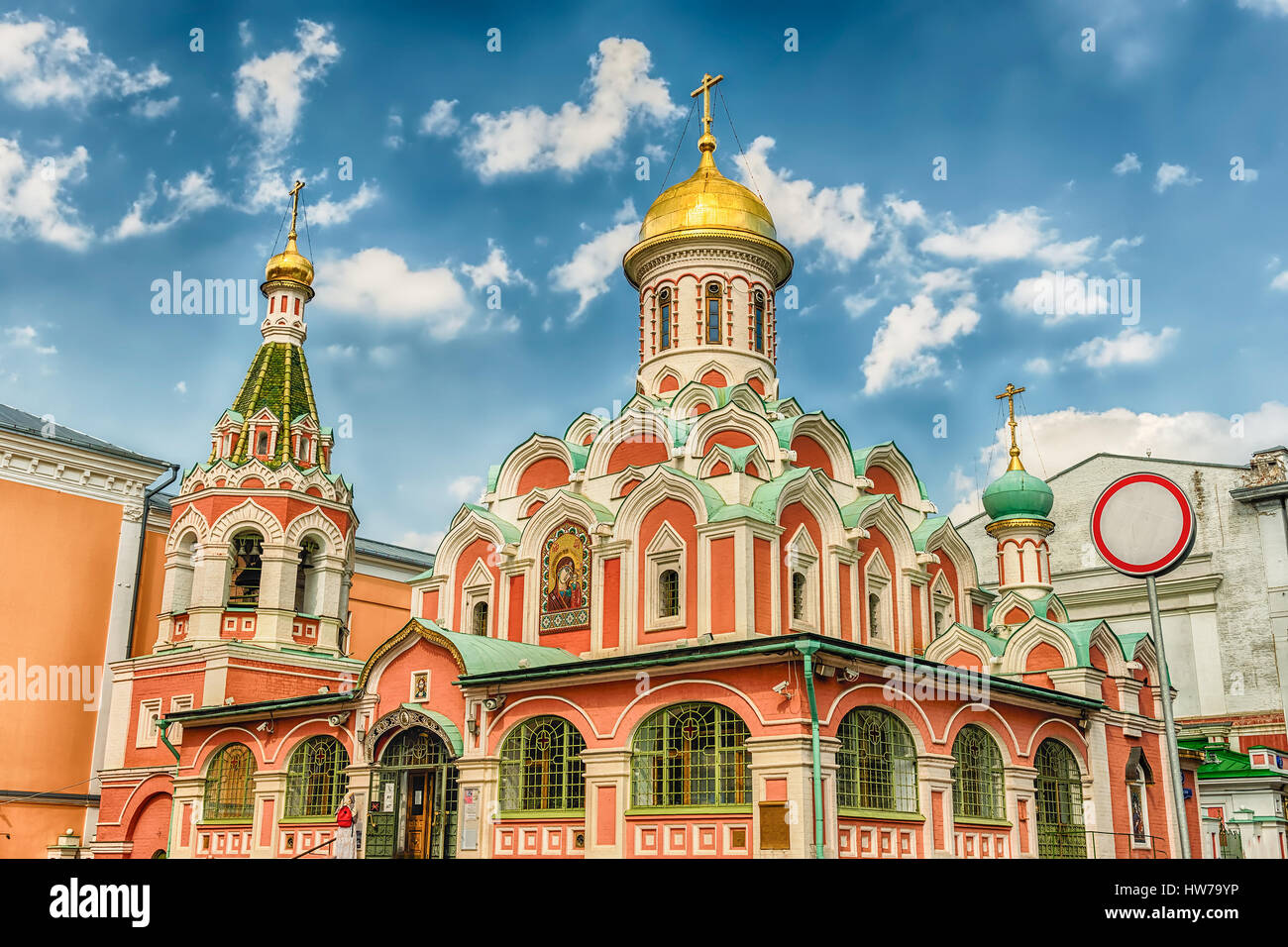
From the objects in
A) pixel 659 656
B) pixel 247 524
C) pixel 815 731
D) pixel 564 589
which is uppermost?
pixel 247 524

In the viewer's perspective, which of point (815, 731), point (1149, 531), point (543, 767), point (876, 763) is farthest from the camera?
point (543, 767)

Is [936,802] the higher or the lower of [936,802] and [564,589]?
the lower

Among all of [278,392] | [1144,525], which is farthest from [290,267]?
[1144,525]

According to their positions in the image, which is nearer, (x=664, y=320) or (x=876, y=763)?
(x=876, y=763)

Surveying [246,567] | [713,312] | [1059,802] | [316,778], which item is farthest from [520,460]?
[1059,802]

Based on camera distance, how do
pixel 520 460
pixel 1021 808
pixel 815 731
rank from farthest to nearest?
pixel 520 460
pixel 1021 808
pixel 815 731

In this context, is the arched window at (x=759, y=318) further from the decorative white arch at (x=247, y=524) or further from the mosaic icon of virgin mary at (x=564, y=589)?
the decorative white arch at (x=247, y=524)

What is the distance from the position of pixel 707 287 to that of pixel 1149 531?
17948mm

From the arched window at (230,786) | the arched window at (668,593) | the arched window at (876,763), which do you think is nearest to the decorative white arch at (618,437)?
the arched window at (668,593)

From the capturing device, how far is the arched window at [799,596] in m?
18.8

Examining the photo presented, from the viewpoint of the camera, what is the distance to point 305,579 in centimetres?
2412

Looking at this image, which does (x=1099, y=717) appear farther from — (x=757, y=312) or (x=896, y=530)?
(x=757, y=312)

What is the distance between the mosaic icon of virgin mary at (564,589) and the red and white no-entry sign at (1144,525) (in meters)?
14.0

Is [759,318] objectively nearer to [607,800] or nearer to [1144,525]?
[607,800]
